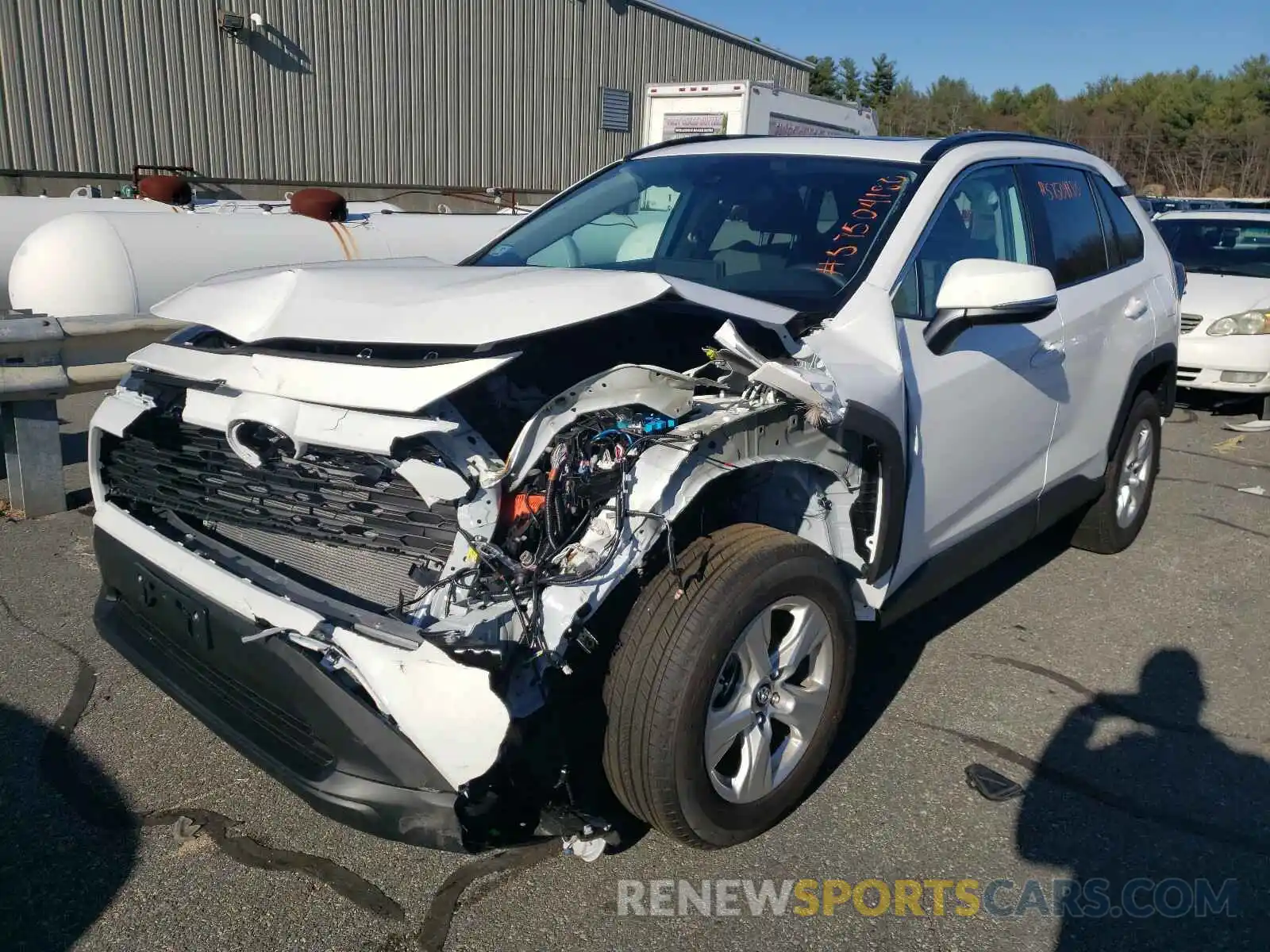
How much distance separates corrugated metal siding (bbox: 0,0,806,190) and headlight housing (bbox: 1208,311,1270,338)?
13.6 metres

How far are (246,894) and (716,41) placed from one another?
24.9 metres

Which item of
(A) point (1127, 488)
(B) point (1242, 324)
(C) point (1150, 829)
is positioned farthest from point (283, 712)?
(B) point (1242, 324)

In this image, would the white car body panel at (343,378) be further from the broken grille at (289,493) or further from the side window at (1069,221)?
the side window at (1069,221)

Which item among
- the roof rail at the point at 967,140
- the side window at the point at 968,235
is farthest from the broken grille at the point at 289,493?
the roof rail at the point at 967,140

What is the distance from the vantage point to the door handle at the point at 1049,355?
375 cm

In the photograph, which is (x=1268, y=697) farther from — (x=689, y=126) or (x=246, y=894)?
(x=689, y=126)

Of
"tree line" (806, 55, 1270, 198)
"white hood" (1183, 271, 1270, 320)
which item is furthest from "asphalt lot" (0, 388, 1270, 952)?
"tree line" (806, 55, 1270, 198)

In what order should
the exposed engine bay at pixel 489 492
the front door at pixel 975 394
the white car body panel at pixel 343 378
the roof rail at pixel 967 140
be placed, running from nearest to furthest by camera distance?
the exposed engine bay at pixel 489 492
the white car body panel at pixel 343 378
the front door at pixel 975 394
the roof rail at pixel 967 140

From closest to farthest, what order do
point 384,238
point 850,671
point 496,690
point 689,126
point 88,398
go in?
point 496,690, point 850,671, point 88,398, point 384,238, point 689,126

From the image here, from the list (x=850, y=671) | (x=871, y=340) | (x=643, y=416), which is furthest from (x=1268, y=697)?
(x=643, y=416)

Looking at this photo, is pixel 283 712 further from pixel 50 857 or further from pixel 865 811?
pixel 865 811

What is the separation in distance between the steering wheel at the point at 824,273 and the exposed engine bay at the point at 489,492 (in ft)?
1.47

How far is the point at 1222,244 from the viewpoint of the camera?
9539 mm

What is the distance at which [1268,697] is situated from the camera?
3811 mm
